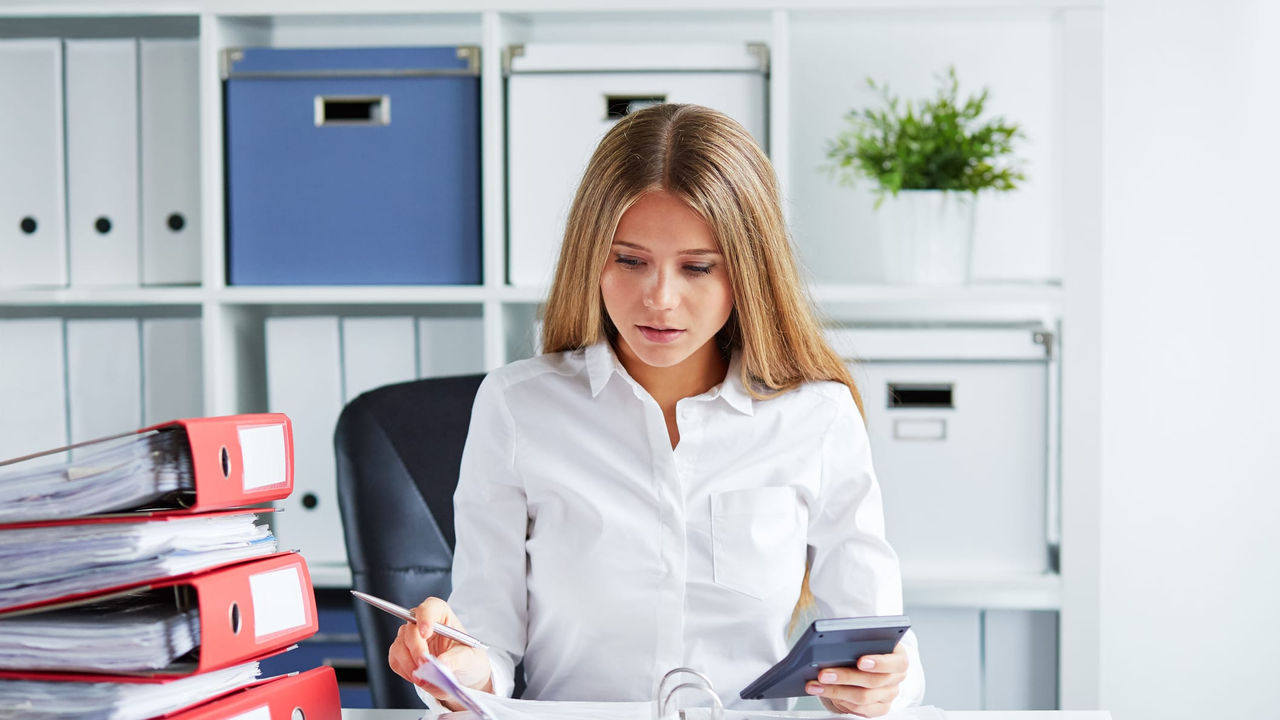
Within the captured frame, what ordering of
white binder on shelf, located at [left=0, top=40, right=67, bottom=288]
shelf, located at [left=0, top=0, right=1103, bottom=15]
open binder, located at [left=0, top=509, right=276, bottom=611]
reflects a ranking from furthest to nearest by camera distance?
white binder on shelf, located at [left=0, top=40, right=67, bottom=288] < shelf, located at [left=0, top=0, right=1103, bottom=15] < open binder, located at [left=0, top=509, right=276, bottom=611]

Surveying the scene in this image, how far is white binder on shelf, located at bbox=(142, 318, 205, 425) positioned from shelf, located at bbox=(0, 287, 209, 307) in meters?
0.06

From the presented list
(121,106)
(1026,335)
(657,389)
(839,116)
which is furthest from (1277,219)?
(121,106)

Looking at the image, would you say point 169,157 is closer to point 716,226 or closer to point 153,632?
point 716,226

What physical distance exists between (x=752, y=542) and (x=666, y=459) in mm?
115

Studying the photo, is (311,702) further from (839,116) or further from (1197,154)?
(1197,154)

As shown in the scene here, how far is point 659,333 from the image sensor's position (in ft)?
3.22

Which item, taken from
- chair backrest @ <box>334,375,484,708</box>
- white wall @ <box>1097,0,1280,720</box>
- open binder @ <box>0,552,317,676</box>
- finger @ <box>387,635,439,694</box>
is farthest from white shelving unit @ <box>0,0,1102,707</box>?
open binder @ <box>0,552,317,676</box>

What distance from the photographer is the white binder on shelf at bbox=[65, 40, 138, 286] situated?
1623mm

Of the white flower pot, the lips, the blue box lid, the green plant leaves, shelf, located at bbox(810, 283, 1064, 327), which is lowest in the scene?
the lips

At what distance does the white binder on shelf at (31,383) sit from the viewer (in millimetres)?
1653

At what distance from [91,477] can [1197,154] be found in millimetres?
1818

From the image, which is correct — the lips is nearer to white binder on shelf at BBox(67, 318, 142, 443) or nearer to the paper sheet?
the paper sheet

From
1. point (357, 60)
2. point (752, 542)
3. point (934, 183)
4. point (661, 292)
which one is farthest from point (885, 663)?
point (357, 60)

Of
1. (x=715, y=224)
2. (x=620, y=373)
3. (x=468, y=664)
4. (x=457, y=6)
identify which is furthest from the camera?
(x=457, y=6)
